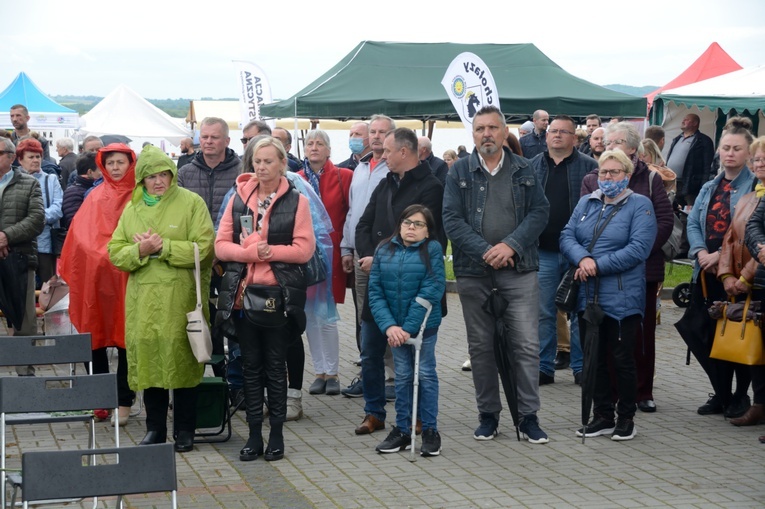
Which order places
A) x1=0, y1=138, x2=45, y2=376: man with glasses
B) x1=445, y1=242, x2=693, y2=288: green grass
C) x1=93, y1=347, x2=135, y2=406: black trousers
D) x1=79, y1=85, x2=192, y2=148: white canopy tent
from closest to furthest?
x1=93, y1=347, x2=135, y2=406: black trousers < x1=0, y1=138, x2=45, y2=376: man with glasses < x1=445, y1=242, x2=693, y2=288: green grass < x1=79, y1=85, x2=192, y2=148: white canopy tent

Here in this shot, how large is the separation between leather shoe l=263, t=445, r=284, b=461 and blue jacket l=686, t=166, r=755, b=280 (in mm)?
3424

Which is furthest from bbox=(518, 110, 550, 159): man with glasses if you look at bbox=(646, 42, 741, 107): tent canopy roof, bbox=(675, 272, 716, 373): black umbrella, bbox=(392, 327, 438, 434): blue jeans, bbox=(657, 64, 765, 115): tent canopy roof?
bbox=(646, 42, 741, 107): tent canopy roof

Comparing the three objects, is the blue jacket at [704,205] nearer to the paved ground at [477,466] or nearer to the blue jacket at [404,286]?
the paved ground at [477,466]

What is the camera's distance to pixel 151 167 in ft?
22.6

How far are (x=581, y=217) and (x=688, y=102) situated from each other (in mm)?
10350

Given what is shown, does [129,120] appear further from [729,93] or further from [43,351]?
[43,351]

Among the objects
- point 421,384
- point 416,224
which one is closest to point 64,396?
point 421,384

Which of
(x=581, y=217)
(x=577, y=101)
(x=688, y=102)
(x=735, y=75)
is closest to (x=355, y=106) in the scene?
(x=577, y=101)

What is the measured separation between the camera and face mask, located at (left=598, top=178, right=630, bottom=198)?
7.22 metres

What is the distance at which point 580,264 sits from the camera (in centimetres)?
724

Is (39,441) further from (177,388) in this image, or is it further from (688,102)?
(688,102)

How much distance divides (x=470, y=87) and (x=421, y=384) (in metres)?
6.26

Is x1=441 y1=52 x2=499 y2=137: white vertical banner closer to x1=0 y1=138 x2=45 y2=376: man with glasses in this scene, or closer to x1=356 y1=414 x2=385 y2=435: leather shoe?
x1=0 y1=138 x2=45 y2=376: man with glasses

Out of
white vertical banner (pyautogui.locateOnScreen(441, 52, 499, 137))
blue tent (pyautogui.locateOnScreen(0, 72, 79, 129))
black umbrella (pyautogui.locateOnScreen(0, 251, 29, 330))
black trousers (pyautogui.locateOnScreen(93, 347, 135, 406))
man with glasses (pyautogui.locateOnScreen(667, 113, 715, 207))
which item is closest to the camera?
black trousers (pyautogui.locateOnScreen(93, 347, 135, 406))
